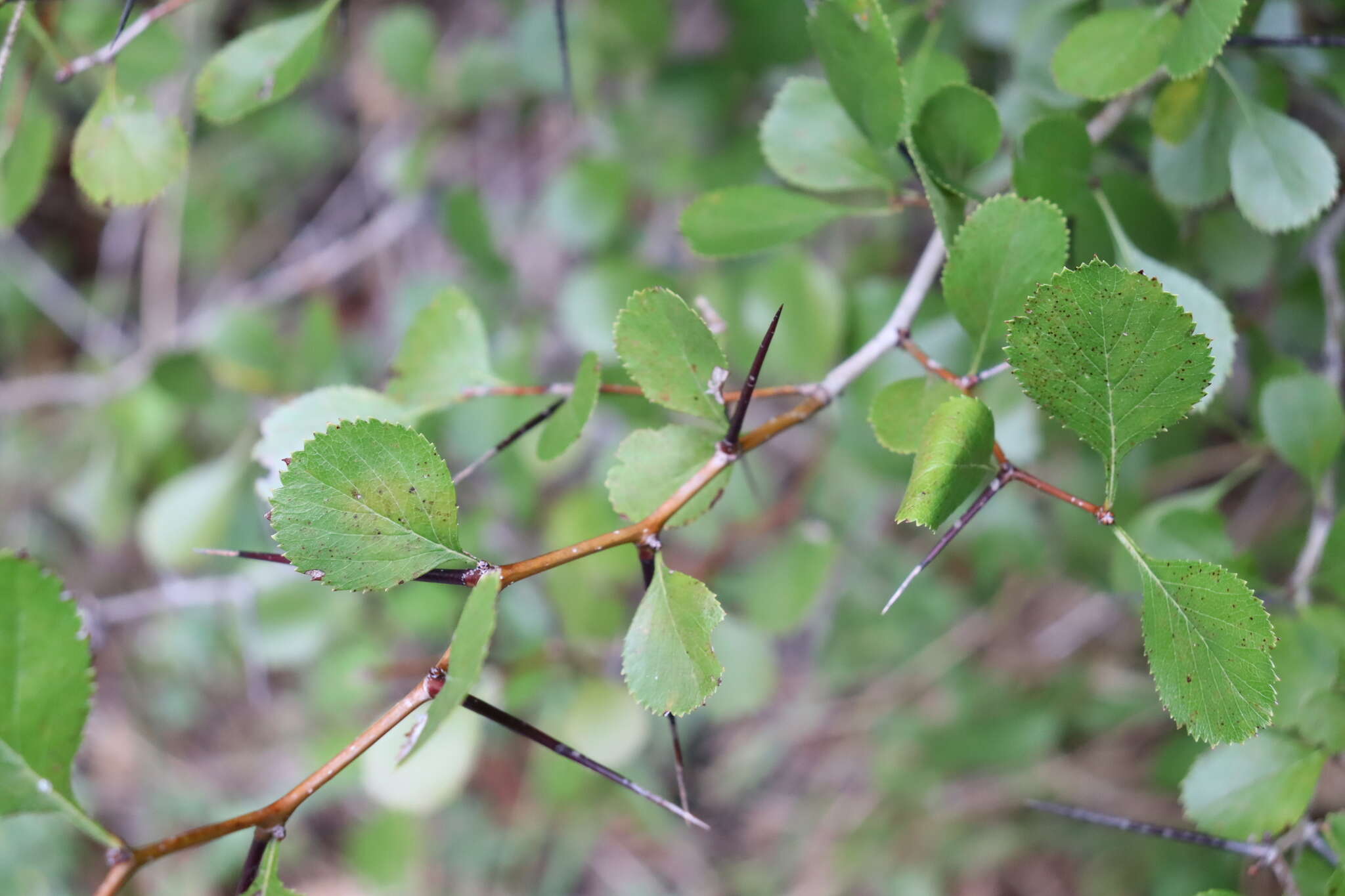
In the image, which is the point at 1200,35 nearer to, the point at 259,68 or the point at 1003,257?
the point at 1003,257

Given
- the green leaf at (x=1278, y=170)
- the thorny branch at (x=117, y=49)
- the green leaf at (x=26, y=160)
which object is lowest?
the green leaf at (x=1278, y=170)

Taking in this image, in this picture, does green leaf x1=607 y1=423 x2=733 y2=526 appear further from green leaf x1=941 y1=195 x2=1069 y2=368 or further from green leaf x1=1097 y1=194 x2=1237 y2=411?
green leaf x1=1097 y1=194 x2=1237 y2=411

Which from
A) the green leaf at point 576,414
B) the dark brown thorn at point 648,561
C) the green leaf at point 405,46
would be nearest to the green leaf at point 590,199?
the green leaf at point 405,46

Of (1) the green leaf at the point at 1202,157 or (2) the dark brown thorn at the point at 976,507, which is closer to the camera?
(2) the dark brown thorn at the point at 976,507

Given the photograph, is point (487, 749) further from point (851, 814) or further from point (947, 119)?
point (947, 119)

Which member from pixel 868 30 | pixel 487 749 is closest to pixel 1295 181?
pixel 868 30

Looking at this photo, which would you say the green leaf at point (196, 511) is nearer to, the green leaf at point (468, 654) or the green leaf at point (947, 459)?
the green leaf at point (468, 654)
